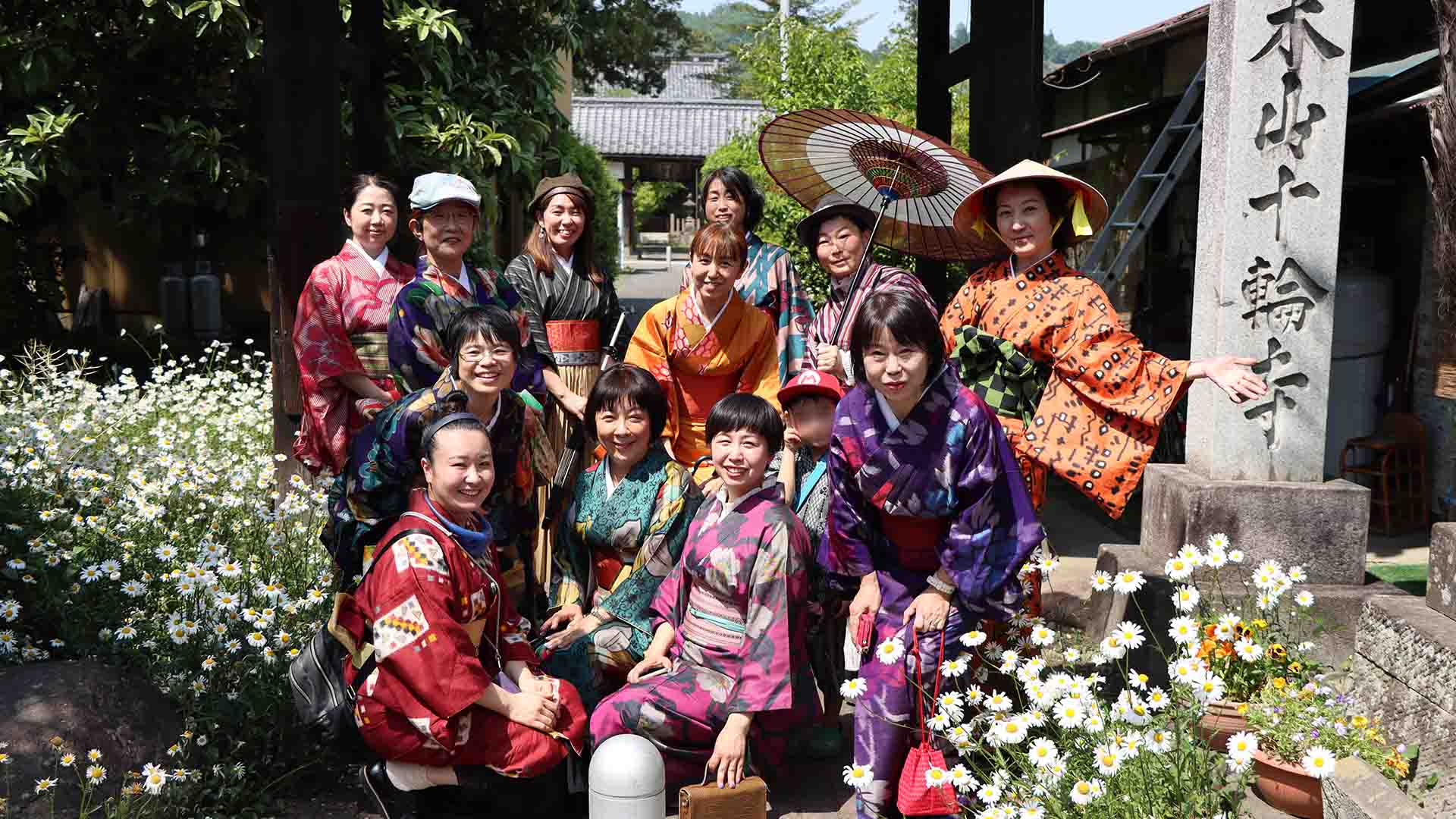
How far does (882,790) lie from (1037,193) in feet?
6.40

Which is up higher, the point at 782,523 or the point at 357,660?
the point at 782,523

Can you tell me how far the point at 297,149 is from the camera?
5.65 meters

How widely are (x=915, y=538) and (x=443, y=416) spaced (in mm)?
1460

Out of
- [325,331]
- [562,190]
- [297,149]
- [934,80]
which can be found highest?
[934,80]

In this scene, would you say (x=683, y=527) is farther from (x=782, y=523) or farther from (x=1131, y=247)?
(x=1131, y=247)

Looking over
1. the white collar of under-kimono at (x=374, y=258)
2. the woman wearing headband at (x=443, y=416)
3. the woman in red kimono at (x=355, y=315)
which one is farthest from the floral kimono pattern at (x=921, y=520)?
→ the white collar of under-kimono at (x=374, y=258)

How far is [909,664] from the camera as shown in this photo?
329 centimetres

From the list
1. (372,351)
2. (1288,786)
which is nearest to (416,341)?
(372,351)

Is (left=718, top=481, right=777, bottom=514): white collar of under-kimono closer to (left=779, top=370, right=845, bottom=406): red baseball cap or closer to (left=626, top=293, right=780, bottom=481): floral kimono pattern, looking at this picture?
(left=779, top=370, right=845, bottom=406): red baseball cap

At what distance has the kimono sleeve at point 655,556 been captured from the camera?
391 cm

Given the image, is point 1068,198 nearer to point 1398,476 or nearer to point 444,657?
point 444,657

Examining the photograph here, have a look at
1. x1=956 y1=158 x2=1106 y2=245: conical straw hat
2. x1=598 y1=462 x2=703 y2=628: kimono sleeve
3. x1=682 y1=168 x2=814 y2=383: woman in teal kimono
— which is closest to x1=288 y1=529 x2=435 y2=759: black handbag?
x1=598 y1=462 x2=703 y2=628: kimono sleeve

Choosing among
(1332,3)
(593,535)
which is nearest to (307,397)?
(593,535)

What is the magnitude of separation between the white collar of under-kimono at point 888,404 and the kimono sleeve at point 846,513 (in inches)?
4.9
